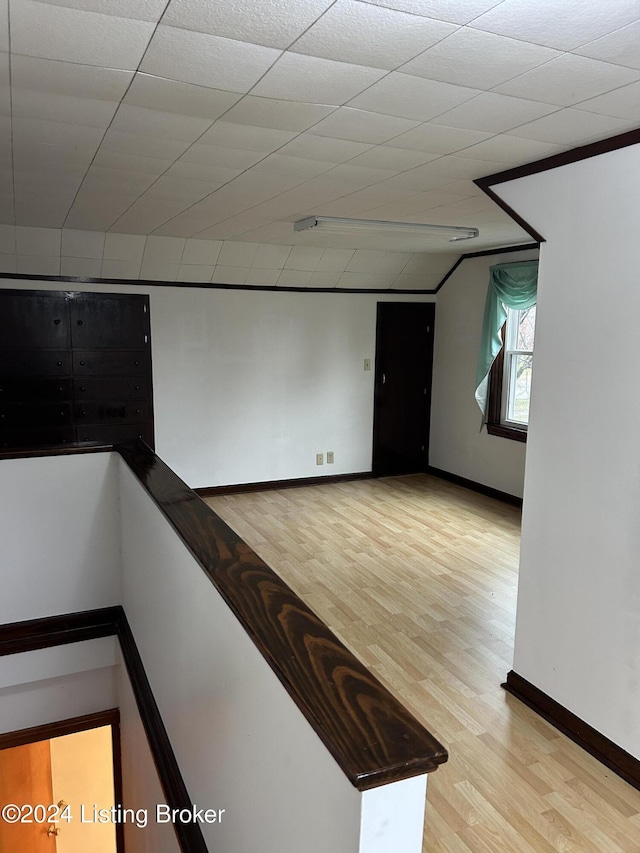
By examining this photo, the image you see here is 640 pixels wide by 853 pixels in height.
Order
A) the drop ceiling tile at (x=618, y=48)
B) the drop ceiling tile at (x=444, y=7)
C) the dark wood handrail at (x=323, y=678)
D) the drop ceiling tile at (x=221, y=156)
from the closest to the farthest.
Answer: the dark wood handrail at (x=323, y=678) → the drop ceiling tile at (x=444, y=7) → the drop ceiling tile at (x=618, y=48) → the drop ceiling tile at (x=221, y=156)

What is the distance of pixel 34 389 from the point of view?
5.14 meters

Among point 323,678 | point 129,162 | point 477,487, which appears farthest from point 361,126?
point 477,487

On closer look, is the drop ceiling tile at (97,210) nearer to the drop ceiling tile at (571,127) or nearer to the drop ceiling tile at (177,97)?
the drop ceiling tile at (177,97)

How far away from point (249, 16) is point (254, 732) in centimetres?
171

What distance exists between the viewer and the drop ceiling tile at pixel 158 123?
210 centimetres

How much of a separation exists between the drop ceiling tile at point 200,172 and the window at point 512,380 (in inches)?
135

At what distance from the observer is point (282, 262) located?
5.66m

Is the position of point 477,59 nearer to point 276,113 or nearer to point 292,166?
point 276,113

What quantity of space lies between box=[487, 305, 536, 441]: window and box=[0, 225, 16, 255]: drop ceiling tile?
13.7 ft

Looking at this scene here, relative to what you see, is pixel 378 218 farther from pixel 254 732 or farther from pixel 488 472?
pixel 254 732

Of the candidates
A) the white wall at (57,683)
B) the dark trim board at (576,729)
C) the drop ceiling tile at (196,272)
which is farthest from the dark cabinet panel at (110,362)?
the dark trim board at (576,729)

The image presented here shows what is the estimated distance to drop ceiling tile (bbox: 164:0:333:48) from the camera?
1391 millimetres

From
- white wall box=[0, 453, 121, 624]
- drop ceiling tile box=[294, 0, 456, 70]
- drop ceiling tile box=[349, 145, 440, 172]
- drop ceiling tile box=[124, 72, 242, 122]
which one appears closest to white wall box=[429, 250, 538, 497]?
drop ceiling tile box=[349, 145, 440, 172]

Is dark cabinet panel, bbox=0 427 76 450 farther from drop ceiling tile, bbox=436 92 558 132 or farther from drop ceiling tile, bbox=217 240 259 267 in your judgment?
drop ceiling tile, bbox=436 92 558 132
